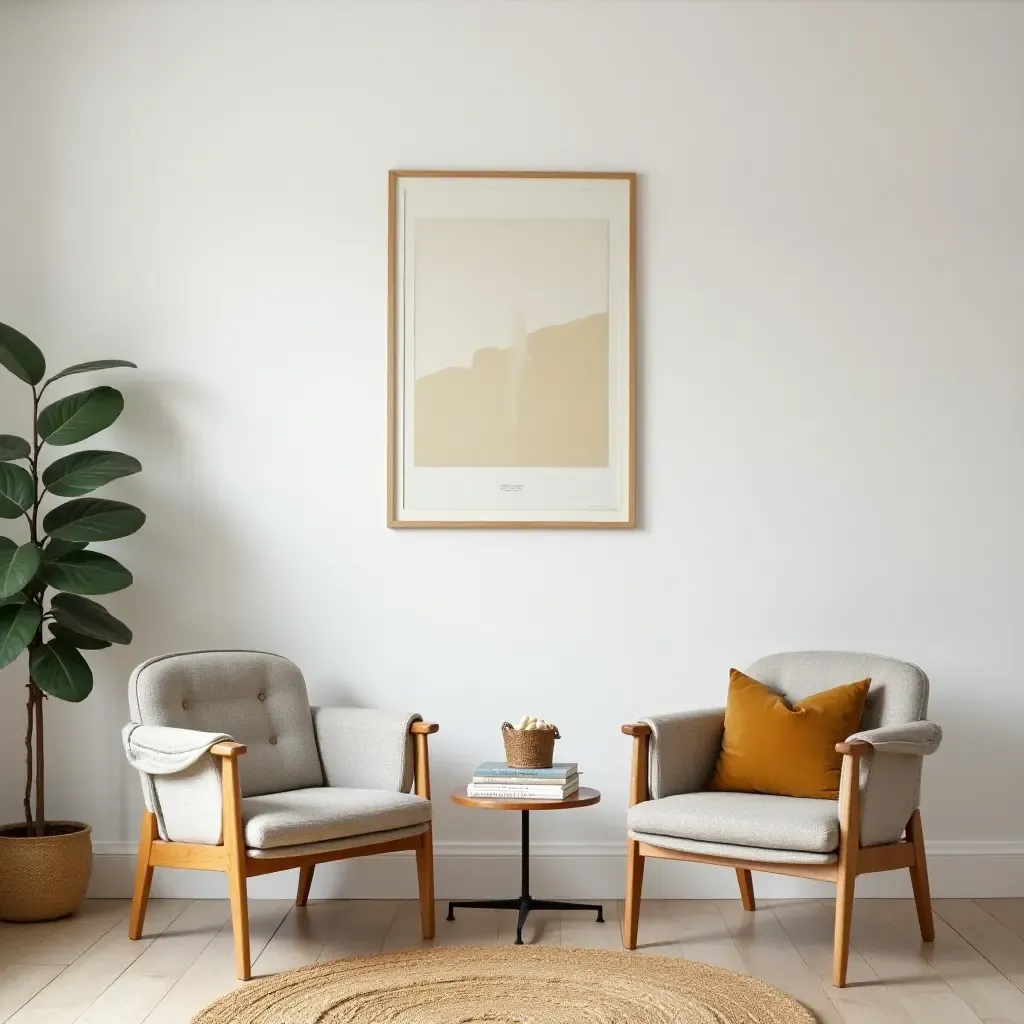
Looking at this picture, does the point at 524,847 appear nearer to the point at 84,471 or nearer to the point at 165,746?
the point at 165,746

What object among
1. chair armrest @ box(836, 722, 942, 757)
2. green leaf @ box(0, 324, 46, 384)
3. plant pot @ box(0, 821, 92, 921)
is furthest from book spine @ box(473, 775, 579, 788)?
green leaf @ box(0, 324, 46, 384)

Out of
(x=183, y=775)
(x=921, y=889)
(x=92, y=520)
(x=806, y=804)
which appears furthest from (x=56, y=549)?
(x=921, y=889)

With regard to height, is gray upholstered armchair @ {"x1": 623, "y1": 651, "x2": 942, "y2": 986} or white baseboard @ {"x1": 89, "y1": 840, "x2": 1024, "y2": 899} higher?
gray upholstered armchair @ {"x1": 623, "y1": 651, "x2": 942, "y2": 986}

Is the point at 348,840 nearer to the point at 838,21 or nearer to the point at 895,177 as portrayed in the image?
the point at 895,177

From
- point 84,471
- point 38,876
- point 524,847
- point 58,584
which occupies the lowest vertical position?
point 38,876

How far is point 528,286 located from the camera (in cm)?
409

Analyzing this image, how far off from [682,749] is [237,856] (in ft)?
4.35

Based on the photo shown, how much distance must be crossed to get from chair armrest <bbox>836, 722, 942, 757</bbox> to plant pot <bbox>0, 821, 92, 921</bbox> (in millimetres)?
2358

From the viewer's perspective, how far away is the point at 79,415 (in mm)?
3777

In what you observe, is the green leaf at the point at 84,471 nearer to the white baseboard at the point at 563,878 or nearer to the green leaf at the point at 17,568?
the green leaf at the point at 17,568

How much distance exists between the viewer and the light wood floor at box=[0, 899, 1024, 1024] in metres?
2.97

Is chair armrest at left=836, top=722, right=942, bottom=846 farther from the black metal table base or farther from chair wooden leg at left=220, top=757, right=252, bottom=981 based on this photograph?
chair wooden leg at left=220, top=757, right=252, bottom=981


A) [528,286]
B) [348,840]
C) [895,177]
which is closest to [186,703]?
[348,840]

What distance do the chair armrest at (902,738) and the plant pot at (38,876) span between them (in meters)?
2.36
